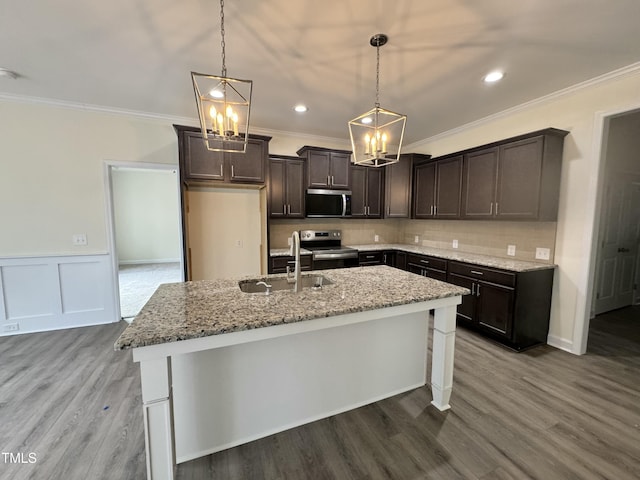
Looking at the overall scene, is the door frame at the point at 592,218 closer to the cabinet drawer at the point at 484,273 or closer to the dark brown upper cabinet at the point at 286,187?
the cabinet drawer at the point at 484,273

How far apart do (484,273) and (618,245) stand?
272 cm

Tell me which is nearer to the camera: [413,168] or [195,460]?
[195,460]

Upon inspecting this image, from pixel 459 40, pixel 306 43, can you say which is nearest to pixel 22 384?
pixel 306 43

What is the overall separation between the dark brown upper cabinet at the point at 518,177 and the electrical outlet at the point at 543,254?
0.38 m

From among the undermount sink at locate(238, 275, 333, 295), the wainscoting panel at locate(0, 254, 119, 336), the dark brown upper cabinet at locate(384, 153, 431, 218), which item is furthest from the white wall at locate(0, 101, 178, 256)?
the dark brown upper cabinet at locate(384, 153, 431, 218)

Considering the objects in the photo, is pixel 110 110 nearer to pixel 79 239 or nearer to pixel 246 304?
pixel 79 239

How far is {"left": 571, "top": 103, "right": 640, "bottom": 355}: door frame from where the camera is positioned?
2.58 meters

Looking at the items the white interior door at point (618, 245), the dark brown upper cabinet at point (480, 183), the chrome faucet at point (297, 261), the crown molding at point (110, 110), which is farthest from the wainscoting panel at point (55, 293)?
the white interior door at point (618, 245)

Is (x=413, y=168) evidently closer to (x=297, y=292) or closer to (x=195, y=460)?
(x=297, y=292)

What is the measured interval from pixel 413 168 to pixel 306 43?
2.95 meters

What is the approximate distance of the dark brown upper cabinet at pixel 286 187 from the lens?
12.7 feet

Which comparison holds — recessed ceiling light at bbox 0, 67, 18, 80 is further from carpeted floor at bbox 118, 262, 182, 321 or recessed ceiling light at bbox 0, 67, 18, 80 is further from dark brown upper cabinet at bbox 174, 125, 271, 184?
carpeted floor at bbox 118, 262, 182, 321

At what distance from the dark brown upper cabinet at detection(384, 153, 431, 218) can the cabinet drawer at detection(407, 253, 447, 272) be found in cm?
82

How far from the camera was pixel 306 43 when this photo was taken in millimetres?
2064
